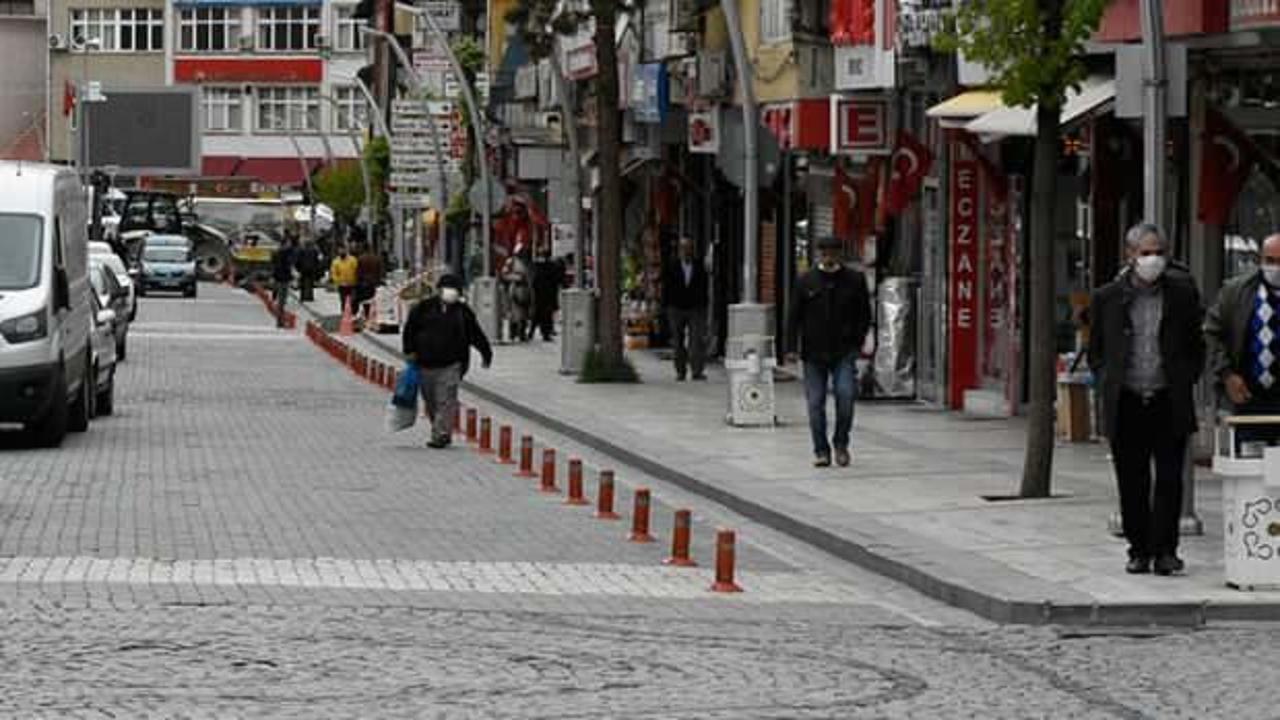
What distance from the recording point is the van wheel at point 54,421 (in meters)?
26.2

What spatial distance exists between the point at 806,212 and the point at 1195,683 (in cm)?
2669

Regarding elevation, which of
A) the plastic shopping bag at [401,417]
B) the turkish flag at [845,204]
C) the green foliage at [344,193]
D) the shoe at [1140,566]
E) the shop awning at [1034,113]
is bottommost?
the shoe at [1140,566]

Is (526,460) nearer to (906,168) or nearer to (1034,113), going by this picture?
(1034,113)

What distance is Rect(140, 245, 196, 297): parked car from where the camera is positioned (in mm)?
88250

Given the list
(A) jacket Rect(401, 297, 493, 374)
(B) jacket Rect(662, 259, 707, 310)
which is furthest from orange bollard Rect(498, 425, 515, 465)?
(B) jacket Rect(662, 259, 707, 310)

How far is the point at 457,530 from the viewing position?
1953cm

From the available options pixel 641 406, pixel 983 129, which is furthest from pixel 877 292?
pixel 983 129

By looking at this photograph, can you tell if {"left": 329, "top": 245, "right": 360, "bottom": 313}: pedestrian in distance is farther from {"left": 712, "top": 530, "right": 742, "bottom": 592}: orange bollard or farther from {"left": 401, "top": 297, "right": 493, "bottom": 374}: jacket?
{"left": 712, "top": 530, "right": 742, "bottom": 592}: orange bollard

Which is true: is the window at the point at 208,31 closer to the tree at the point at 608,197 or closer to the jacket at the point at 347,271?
the jacket at the point at 347,271

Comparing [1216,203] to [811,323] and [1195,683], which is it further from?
[1195,683]

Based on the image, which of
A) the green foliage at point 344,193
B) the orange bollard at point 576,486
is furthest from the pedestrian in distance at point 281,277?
the green foliage at point 344,193

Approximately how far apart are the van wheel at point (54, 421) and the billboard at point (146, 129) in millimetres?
66648

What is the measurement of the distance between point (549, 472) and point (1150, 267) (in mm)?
7431

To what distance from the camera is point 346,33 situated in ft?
492
